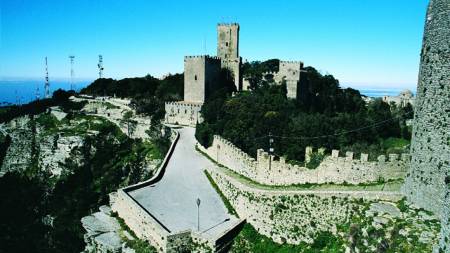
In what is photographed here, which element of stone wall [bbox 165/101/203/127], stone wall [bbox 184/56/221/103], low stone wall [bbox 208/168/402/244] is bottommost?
low stone wall [bbox 208/168/402/244]

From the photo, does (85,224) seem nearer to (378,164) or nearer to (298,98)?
(378,164)

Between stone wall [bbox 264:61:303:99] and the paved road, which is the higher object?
stone wall [bbox 264:61:303:99]

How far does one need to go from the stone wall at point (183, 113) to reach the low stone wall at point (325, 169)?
20715mm

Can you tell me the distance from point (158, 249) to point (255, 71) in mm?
42032

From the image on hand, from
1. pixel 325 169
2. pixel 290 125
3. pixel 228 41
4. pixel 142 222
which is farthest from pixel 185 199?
pixel 228 41

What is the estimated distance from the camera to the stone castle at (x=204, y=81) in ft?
162

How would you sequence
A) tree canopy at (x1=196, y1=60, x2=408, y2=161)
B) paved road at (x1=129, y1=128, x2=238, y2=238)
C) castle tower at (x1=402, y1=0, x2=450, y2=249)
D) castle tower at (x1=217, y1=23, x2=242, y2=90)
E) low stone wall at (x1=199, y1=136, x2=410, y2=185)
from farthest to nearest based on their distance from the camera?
castle tower at (x1=217, y1=23, x2=242, y2=90)
tree canopy at (x1=196, y1=60, x2=408, y2=161)
paved road at (x1=129, y1=128, x2=238, y2=238)
low stone wall at (x1=199, y1=136, x2=410, y2=185)
castle tower at (x1=402, y1=0, x2=450, y2=249)

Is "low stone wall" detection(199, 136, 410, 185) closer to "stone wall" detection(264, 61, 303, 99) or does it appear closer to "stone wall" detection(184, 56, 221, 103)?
"stone wall" detection(264, 61, 303, 99)

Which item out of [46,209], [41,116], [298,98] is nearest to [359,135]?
[298,98]

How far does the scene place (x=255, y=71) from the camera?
57.7 metres

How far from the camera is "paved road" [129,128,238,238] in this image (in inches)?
776

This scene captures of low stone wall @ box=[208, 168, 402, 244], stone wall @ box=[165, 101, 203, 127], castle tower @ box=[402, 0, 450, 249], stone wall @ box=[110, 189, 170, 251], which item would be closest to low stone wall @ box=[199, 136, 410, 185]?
low stone wall @ box=[208, 168, 402, 244]

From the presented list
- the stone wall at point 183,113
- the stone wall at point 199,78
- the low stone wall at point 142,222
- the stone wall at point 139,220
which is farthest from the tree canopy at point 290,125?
the stone wall at point 139,220

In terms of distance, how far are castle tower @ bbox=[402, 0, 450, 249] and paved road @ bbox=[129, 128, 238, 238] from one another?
28.6ft
